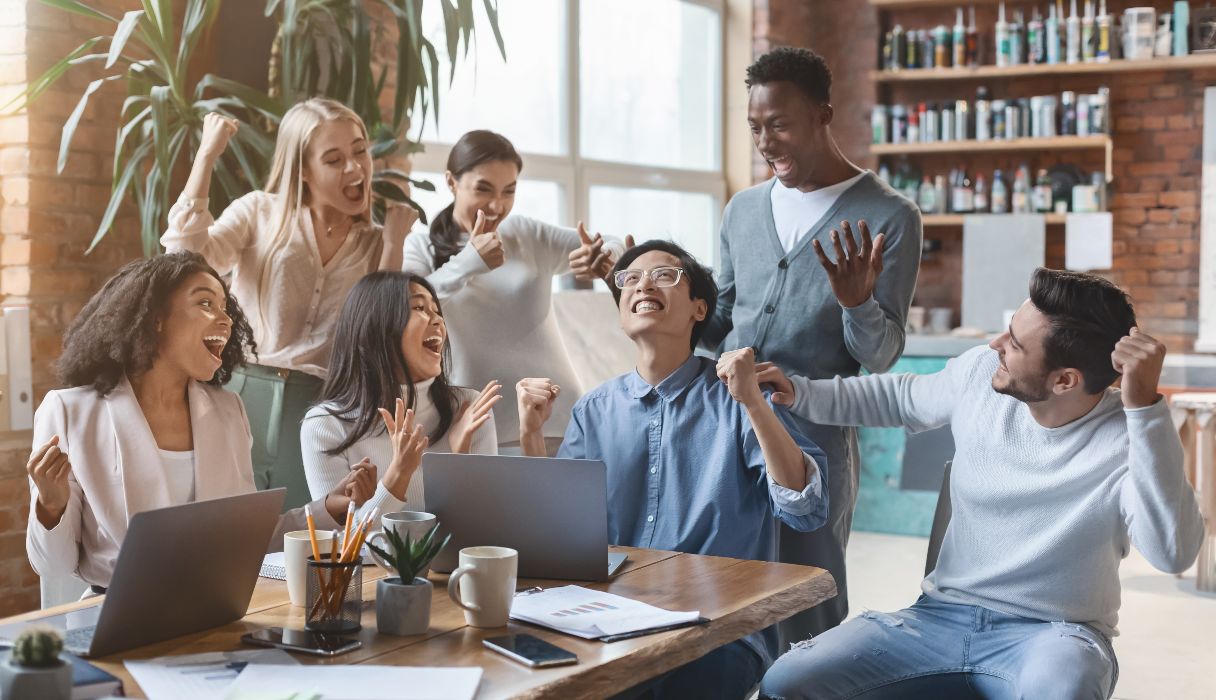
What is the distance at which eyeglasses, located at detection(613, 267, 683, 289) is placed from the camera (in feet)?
7.47

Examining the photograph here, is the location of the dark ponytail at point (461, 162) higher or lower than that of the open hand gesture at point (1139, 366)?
higher

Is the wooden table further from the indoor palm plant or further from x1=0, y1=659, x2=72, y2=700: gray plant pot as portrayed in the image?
the indoor palm plant

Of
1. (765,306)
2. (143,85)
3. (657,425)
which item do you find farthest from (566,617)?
(143,85)

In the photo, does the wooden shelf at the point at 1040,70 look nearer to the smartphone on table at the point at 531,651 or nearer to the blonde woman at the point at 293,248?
the blonde woman at the point at 293,248

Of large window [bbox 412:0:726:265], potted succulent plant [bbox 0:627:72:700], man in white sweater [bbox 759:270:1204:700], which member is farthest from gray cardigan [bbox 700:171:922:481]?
large window [bbox 412:0:726:265]

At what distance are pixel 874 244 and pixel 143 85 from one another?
1.94m

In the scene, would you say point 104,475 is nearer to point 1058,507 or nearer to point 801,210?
point 801,210

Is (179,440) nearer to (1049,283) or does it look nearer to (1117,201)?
(1049,283)

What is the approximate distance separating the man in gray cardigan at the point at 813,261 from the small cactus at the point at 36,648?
1.50m

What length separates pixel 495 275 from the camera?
9.86 feet

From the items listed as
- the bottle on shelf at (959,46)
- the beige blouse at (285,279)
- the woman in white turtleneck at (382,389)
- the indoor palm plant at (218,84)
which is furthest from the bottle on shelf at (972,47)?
the woman in white turtleneck at (382,389)

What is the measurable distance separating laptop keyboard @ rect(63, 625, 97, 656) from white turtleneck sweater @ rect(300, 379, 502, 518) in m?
0.77

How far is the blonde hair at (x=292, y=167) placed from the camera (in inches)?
→ 109

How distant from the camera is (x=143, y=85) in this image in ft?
10.3
